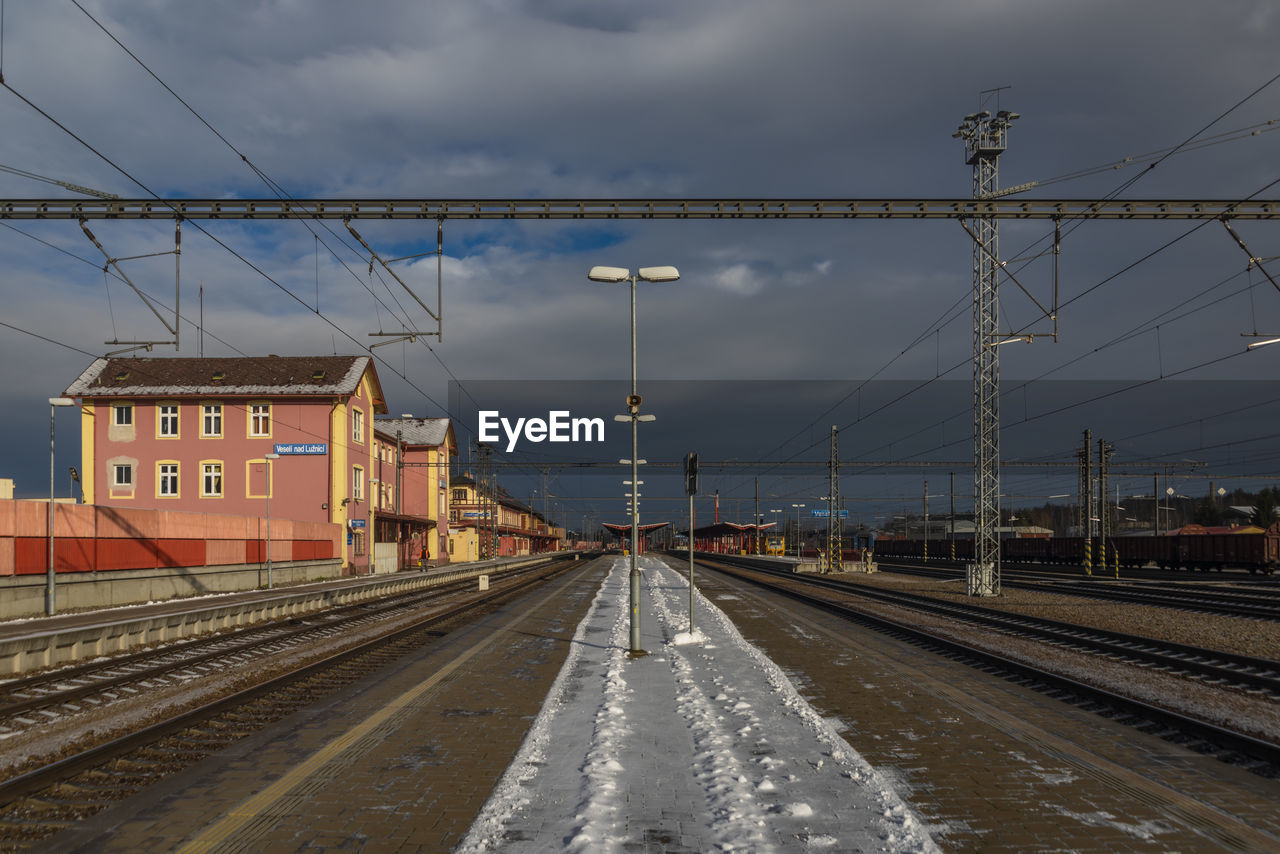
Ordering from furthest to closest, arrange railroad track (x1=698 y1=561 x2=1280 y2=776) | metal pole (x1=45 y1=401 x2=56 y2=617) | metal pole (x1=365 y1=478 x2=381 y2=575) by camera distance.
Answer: metal pole (x1=365 y1=478 x2=381 y2=575), metal pole (x1=45 y1=401 x2=56 y2=617), railroad track (x1=698 y1=561 x2=1280 y2=776)

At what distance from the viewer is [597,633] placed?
62.0 feet

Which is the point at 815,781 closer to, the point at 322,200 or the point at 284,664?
the point at 284,664

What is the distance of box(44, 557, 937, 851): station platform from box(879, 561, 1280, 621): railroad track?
19.9m

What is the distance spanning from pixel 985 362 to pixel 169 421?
42.9 metres

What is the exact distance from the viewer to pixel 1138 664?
14.6 meters

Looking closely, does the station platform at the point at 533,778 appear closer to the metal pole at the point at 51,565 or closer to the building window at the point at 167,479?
the metal pole at the point at 51,565

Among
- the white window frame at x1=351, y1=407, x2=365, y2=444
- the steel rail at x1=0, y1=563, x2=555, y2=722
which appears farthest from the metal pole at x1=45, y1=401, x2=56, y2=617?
the white window frame at x1=351, y1=407, x2=365, y2=444

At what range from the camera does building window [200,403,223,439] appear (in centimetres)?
4859

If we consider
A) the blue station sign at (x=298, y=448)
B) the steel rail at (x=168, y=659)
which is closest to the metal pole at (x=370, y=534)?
the blue station sign at (x=298, y=448)

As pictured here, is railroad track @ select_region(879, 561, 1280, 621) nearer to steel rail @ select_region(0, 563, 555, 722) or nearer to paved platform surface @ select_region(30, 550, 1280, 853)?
paved platform surface @ select_region(30, 550, 1280, 853)

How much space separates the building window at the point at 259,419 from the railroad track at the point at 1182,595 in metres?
39.7

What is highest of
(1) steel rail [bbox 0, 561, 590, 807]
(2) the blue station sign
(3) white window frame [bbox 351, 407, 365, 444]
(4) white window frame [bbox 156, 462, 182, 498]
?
(3) white window frame [bbox 351, 407, 365, 444]

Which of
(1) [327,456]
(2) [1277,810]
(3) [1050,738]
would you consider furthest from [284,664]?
(1) [327,456]

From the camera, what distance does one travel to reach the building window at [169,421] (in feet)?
159
